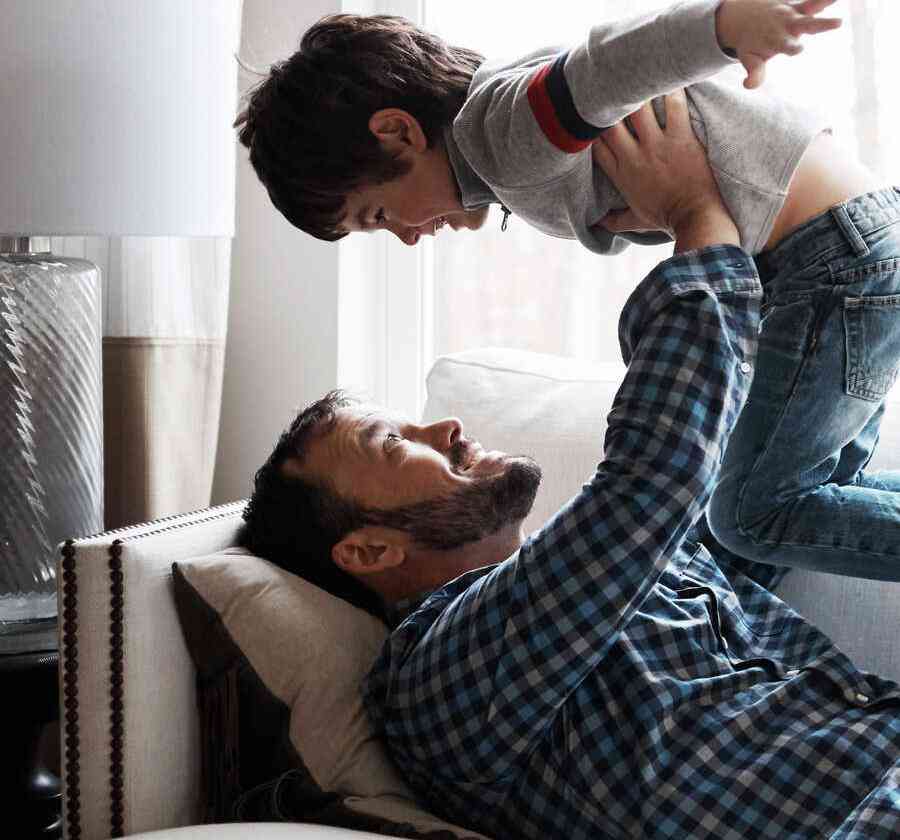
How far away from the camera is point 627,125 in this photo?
4.71 ft

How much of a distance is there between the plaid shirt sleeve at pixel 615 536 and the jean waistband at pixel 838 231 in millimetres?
141

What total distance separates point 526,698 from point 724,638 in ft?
1.02

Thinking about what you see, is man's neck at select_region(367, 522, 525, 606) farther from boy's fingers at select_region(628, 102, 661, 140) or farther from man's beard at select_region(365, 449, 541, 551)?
boy's fingers at select_region(628, 102, 661, 140)

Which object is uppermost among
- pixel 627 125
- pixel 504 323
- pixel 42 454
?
pixel 627 125

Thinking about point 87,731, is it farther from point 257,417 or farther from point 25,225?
point 257,417

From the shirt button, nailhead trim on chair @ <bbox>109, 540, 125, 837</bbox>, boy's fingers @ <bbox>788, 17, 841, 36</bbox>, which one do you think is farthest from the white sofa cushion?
boy's fingers @ <bbox>788, 17, 841, 36</bbox>

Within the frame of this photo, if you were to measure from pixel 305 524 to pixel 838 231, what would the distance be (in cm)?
76

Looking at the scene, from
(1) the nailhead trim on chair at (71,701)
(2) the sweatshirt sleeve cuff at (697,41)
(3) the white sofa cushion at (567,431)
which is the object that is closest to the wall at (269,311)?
(3) the white sofa cushion at (567,431)

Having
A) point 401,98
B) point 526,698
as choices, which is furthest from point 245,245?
point 526,698

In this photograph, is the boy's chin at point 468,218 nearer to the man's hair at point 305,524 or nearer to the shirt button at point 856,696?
the man's hair at point 305,524

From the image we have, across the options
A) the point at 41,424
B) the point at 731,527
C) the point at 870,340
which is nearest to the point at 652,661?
the point at 731,527

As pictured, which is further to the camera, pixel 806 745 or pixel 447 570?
pixel 447 570

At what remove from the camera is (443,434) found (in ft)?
5.53

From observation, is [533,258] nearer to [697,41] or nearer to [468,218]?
[468,218]
